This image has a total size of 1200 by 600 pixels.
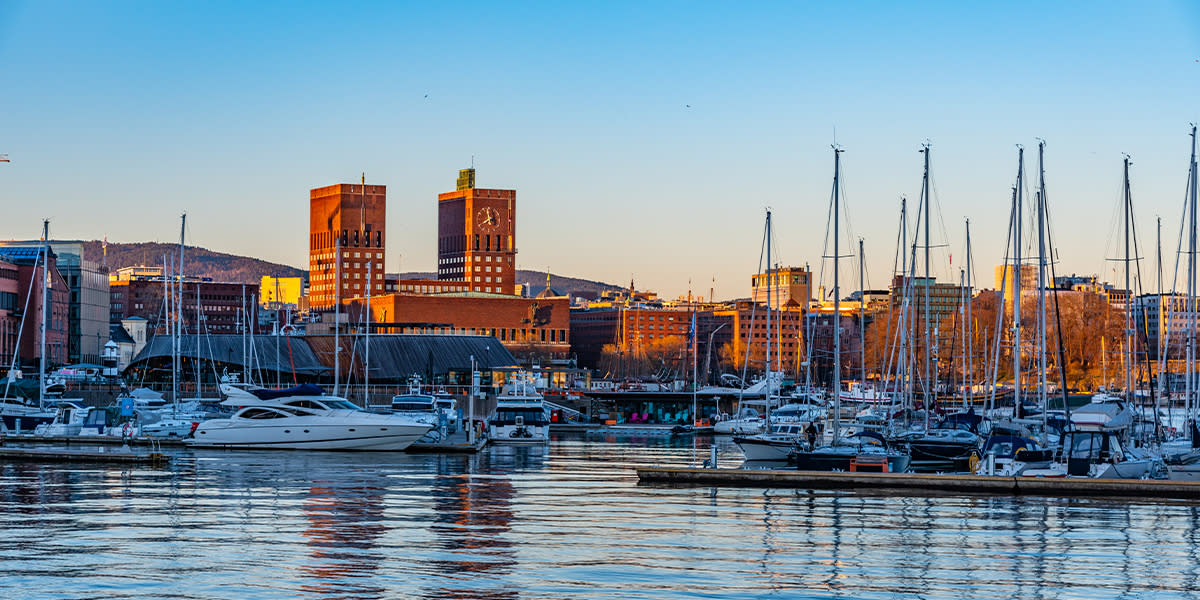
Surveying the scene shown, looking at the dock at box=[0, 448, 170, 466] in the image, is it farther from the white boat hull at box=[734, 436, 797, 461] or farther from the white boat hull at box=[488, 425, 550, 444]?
the white boat hull at box=[488, 425, 550, 444]

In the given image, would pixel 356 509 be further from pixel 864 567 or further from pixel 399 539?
pixel 864 567

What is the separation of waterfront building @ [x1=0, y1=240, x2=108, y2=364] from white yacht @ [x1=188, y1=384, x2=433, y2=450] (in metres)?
119

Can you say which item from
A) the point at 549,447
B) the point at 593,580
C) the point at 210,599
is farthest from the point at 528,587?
the point at 549,447

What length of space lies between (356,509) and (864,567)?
45.4ft

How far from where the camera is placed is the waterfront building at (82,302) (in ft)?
591

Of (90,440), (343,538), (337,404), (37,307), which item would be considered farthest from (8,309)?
(343,538)

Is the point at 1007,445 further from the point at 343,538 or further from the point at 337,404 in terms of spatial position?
the point at 337,404

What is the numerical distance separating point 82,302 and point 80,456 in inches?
5285

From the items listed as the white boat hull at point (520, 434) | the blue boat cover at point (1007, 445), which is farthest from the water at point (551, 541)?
the white boat hull at point (520, 434)

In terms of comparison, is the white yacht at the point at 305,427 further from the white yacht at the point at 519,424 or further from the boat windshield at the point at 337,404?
the white yacht at the point at 519,424

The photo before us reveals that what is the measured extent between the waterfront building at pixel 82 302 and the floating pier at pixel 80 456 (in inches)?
4866

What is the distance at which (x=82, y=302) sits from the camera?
182375mm

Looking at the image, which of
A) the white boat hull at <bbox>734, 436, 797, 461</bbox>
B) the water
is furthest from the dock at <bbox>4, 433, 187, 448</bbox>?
the white boat hull at <bbox>734, 436, 797, 461</bbox>

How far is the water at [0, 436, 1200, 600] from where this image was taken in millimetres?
25703
